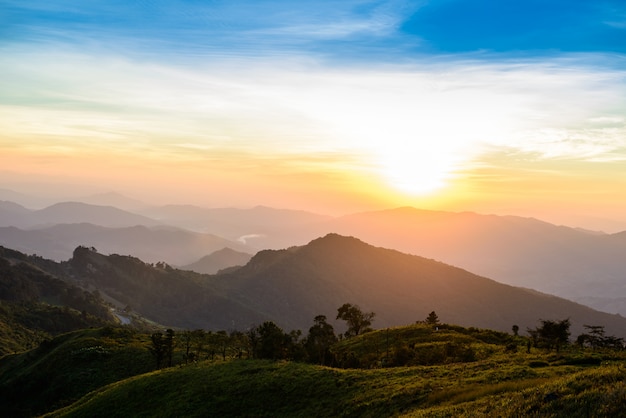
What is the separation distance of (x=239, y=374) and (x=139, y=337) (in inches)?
3599

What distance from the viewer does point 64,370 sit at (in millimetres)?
104812

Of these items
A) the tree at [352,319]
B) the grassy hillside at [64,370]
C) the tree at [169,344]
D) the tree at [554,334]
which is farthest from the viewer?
the tree at [352,319]

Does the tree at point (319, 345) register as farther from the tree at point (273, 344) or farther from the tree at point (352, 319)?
the tree at point (352, 319)

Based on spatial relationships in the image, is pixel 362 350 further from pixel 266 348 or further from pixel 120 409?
pixel 120 409

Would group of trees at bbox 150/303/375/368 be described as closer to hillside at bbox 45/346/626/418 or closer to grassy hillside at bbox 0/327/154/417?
hillside at bbox 45/346/626/418

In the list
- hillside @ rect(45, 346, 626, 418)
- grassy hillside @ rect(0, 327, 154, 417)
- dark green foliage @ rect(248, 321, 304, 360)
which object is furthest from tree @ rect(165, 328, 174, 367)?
dark green foliage @ rect(248, 321, 304, 360)

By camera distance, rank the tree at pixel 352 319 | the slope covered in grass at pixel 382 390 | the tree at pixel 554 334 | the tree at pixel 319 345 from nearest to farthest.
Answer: the slope covered in grass at pixel 382 390 → the tree at pixel 554 334 → the tree at pixel 319 345 → the tree at pixel 352 319

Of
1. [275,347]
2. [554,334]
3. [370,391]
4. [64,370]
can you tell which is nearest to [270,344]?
[275,347]

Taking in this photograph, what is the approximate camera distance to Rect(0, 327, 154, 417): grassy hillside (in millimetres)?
94269

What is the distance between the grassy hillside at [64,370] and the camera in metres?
94.3

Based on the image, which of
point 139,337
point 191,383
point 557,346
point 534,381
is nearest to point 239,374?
point 191,383

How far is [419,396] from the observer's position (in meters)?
38.6

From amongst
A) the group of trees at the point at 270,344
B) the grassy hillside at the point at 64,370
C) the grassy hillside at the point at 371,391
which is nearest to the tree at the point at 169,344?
the group of trees at the point at 270,344

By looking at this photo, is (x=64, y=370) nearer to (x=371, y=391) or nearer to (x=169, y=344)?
(x=169, y=344)
